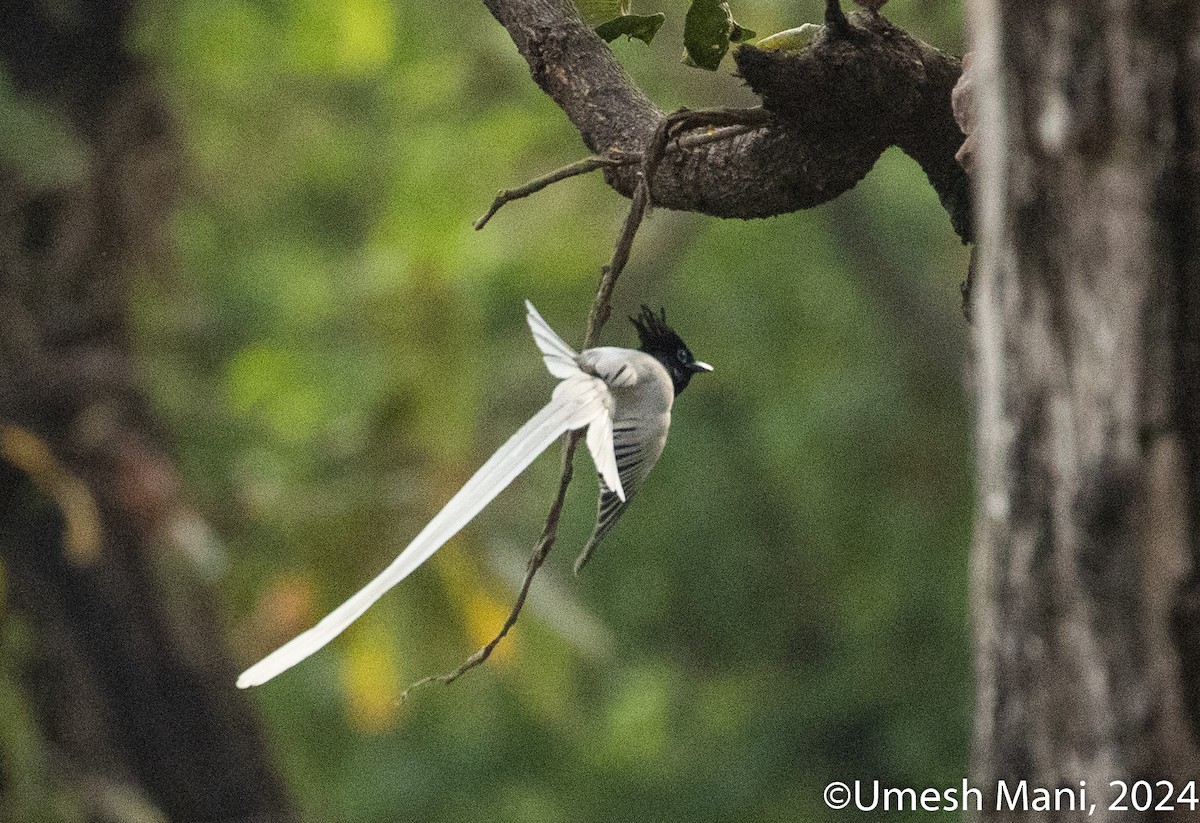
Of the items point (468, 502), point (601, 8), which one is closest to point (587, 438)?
point (468, 502)

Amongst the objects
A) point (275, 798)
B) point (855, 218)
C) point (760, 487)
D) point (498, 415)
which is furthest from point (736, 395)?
point (275, 798)

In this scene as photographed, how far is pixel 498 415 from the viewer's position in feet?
20.6

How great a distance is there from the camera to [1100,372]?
2.99 ft

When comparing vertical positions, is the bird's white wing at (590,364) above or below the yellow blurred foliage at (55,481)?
above

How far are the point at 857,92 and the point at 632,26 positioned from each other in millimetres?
377

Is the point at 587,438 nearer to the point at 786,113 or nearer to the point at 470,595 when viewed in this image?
the point at 786,113

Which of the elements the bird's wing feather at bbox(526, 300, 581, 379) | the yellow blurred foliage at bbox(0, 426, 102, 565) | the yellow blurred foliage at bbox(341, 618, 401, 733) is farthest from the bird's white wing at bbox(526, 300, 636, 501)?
the yellow blurred foliage at bbox(341, 618, 401, 733)

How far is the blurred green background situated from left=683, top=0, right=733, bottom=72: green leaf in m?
3.46

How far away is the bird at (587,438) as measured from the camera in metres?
1.35

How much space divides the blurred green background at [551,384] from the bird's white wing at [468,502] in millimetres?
3643

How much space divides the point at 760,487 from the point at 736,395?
1.53 ft

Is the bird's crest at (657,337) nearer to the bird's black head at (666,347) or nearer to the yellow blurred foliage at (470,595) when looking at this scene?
the bird's black head at (666,347)

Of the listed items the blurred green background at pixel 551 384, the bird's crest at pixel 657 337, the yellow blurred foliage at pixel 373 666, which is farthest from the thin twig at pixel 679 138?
the blurred green background at pixel 551 384

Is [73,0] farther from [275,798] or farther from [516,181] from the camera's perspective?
[275,798]
